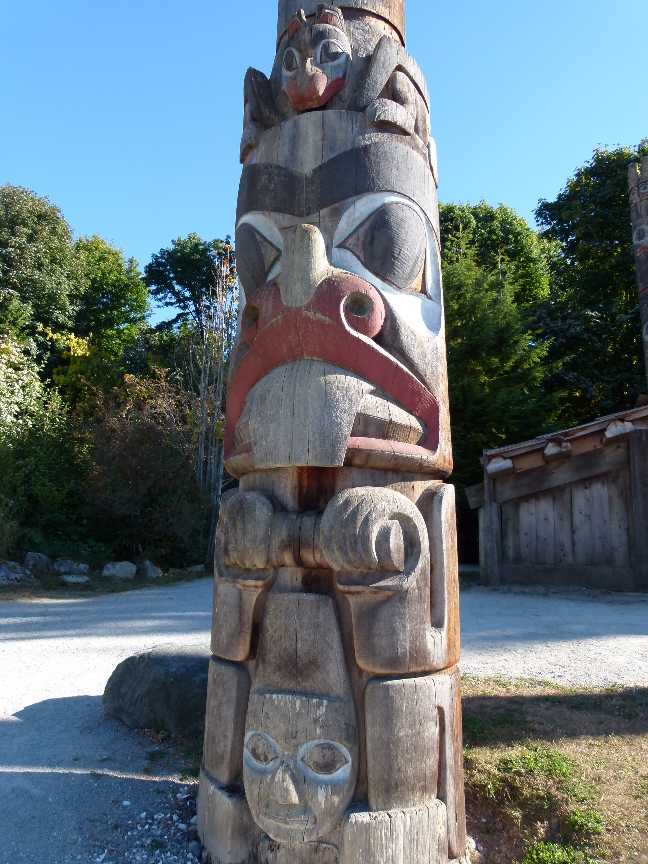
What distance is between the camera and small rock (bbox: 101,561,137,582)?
33.9 ft

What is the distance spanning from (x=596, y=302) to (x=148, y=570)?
11.9 m

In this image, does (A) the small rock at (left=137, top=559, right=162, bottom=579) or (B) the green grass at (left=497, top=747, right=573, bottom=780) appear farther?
(A) the small rock at (left=137, top=559, right=162, bottom=579)

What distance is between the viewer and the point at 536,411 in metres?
12.5

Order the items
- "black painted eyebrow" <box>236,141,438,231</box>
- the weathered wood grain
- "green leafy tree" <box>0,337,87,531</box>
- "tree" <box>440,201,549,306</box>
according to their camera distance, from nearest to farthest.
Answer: "black painted eyebrow" <box>236,141,438,231</box> < the weathered wood grain < "green leafy tree" <box>0,337,87,531</box> < "tree" <box>440,201,549,306</box>

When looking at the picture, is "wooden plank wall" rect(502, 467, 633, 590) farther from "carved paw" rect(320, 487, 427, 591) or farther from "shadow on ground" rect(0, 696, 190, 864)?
"carved paw" rect(320, 487, 427, 591)

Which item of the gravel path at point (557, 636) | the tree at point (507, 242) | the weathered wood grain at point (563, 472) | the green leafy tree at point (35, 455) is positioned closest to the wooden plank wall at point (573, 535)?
the weathered wood grain at point (563, 472)

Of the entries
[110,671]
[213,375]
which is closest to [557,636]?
[110,671]

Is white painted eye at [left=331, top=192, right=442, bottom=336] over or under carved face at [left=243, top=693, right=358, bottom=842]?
over

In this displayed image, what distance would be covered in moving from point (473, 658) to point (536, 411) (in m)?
8.07

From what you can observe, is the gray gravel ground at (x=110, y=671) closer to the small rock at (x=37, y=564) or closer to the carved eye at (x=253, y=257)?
the small rock at (x=37, y=564)

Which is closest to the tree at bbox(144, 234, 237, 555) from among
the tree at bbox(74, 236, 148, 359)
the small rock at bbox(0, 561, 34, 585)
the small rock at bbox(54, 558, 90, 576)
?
the small rock at bbox(54, 558, 90, 576)

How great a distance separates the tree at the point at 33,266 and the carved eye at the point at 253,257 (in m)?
17.3

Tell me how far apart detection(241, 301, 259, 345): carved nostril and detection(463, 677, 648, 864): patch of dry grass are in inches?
92.3

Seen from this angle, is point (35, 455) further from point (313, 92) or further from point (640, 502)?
point (313, 92)
